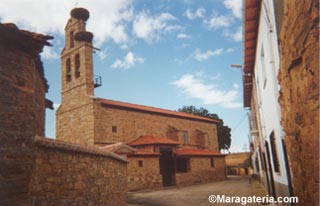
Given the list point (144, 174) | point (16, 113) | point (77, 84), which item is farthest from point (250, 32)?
point (77, 84)

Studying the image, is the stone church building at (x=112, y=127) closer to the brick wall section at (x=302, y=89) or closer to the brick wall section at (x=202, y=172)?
the brick wall section at (x=202, y=172)

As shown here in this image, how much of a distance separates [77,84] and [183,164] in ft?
35.2

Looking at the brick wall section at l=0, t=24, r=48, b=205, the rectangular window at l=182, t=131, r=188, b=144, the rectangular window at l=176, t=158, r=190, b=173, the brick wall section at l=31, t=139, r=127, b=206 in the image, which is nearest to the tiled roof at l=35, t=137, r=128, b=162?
the brick wall section at l=31, t=139, r=127, b=206

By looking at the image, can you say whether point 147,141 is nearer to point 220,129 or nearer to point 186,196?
point 186,196

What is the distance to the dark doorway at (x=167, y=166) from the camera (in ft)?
78.3

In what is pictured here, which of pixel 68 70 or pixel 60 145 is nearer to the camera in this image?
pixel 60 145

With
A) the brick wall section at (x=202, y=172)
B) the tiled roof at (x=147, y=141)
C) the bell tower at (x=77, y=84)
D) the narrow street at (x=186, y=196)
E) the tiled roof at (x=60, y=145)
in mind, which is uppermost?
the bell tower at (x=77, y=84)

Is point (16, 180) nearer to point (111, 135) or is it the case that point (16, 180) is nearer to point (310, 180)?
point (310, 180)

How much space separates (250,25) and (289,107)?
427 cm

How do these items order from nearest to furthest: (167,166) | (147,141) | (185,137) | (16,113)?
Result: (16,113) < (147,141) < (167,166) < (185,137)

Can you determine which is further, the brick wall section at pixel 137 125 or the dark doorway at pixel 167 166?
the dark doorway at pixel 167 166

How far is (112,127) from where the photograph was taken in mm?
23047

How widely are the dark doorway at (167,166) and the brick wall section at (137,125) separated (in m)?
2.86

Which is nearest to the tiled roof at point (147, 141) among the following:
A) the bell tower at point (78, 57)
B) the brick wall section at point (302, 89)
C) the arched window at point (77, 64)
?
the bell tower at point (78, 57)
